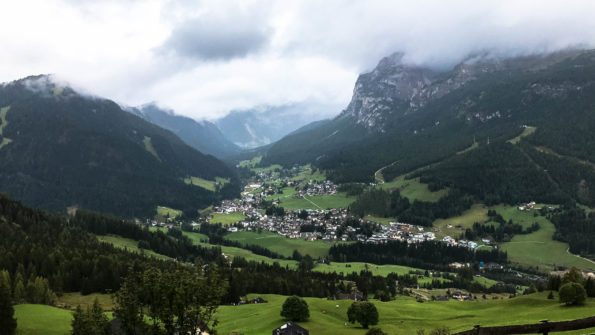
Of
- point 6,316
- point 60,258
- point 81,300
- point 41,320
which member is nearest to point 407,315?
point 41,320

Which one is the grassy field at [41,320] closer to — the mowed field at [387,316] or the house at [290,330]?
the mowed field at [387,316]

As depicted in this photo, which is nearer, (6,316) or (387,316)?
(6,316)

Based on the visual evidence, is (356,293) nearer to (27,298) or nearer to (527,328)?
(27,298)

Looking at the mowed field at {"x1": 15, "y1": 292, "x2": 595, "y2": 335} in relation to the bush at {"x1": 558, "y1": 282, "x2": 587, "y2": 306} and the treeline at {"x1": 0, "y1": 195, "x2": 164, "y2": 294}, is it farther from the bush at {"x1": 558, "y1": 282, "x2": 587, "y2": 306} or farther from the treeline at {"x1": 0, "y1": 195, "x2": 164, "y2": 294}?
the treeline at {"x1": 0, "y1": 195, "x2": 164, "y2": 294}

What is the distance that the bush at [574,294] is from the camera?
86.8 m

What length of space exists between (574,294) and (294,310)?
50.7 m

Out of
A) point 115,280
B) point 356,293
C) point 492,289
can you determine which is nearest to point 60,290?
point 115,280

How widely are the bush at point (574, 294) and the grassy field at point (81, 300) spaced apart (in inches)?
3822

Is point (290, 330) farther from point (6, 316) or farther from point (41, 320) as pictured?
point (41, 320)

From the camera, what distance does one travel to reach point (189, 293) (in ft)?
134

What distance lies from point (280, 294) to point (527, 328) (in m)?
110

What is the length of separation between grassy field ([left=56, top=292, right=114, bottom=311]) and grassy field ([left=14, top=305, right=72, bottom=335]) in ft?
64.2

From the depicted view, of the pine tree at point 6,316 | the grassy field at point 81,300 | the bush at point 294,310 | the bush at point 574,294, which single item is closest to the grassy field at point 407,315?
the bush at point 294,310

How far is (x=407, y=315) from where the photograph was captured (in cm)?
11100
